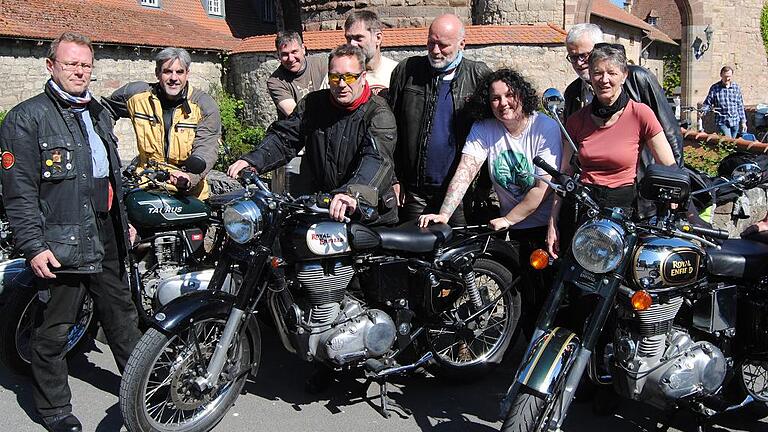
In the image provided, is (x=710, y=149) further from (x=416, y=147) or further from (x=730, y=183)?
(x=730, y=183)

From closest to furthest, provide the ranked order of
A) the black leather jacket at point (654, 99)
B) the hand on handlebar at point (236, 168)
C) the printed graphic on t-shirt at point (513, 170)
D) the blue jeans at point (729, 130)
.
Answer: the hand on handlebar at point (236, 168) < the black leather jacket at point (654, 99) < the printed graphic on t-shirt at point (513, 170) < the blue jeans at point (729, 130)

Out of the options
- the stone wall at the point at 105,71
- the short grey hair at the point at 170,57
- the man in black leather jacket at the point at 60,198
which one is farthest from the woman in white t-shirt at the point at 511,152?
the stone wall at the point at 105,71

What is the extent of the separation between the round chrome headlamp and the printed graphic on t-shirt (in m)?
1.54

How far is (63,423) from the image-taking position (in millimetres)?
4059

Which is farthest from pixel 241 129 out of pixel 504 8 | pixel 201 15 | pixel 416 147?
pixel 416 147

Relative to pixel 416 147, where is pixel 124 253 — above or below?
below

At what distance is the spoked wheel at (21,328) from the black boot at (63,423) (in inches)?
23.5

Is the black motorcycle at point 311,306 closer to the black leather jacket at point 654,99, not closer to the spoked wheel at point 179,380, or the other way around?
the spoked wheel at point 179,380

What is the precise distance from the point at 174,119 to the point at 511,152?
221 cm

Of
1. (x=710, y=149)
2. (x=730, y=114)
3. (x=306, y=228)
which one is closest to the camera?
(x=306, y=228)

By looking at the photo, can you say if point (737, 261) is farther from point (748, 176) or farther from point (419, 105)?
point (419, 105)

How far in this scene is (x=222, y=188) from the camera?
7609 millimetres

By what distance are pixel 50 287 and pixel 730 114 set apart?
1360 centimetres

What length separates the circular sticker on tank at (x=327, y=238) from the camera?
3.91 metres
